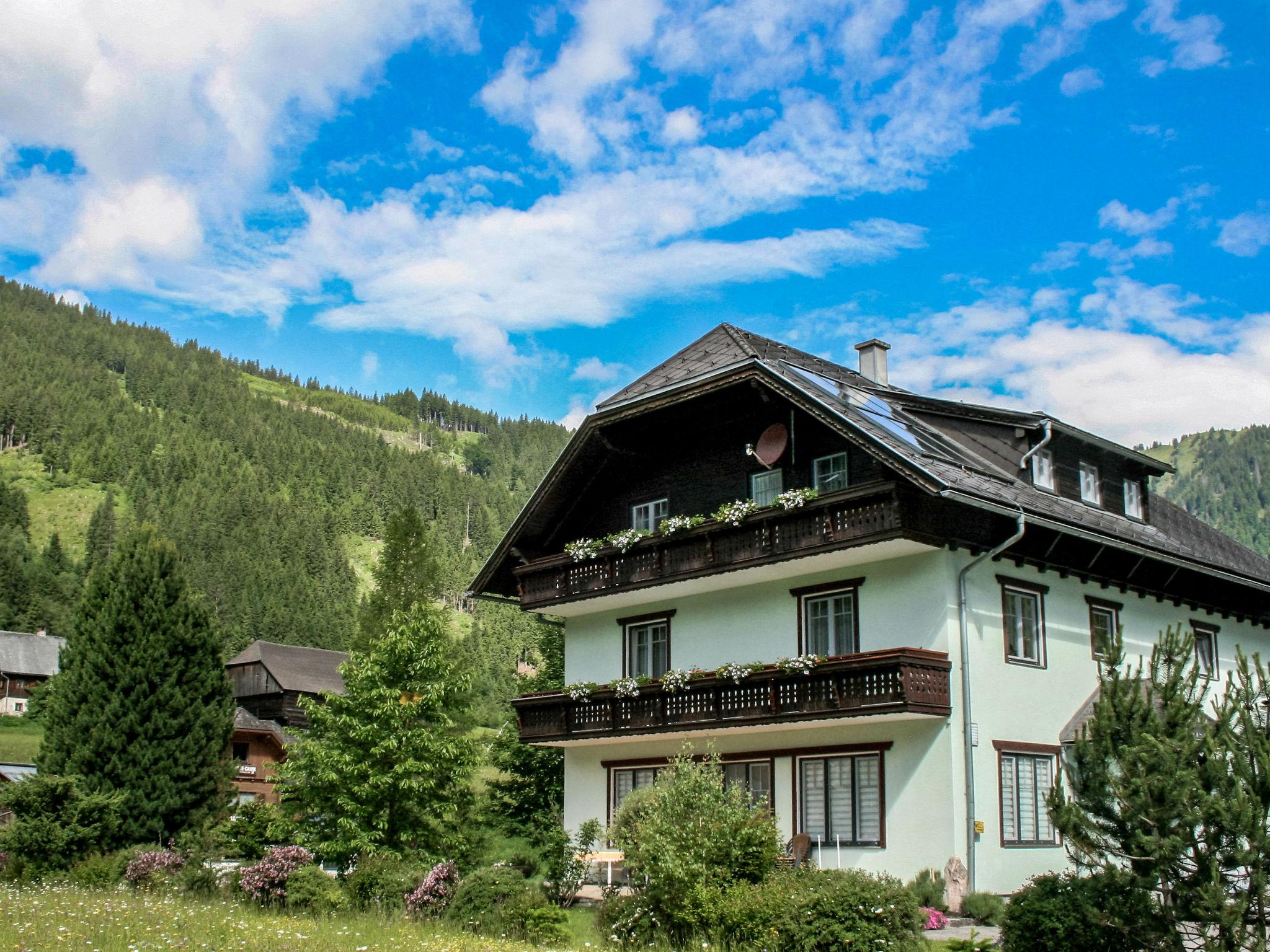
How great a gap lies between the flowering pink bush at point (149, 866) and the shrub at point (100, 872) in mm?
179

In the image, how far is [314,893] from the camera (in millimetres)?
19453

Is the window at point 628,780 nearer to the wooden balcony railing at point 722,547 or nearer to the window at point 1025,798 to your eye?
the wooden balcony railing at point 722,547

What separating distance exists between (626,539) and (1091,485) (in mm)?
10439

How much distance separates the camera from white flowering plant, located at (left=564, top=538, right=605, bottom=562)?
2731 cm

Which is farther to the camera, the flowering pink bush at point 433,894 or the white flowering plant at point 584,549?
the white flowering plant at point 584,549

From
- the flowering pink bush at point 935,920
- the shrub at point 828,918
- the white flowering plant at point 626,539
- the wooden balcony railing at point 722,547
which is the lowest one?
the flowering pink bush at point 935,920

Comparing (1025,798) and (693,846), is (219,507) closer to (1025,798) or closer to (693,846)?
(1025,798)

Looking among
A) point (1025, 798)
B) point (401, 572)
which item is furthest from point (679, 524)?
point (401, 572)

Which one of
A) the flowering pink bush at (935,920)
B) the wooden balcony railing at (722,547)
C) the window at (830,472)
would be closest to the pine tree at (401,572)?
the wooden balcony railing at (722,547)

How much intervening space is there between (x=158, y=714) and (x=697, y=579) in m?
14.1

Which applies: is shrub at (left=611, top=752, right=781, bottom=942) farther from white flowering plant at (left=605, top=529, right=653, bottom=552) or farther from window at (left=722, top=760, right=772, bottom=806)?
white flowering plant at (left=605, top=529, right=653, bottom=552)

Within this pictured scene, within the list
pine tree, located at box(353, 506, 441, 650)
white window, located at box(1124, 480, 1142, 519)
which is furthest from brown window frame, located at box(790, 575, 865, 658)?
pine tree, located at box(353, 506, 441, 650)

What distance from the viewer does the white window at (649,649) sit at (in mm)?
27656

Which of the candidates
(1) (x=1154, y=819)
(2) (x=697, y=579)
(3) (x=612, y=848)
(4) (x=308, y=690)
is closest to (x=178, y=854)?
(3) (x=612, y=848)
